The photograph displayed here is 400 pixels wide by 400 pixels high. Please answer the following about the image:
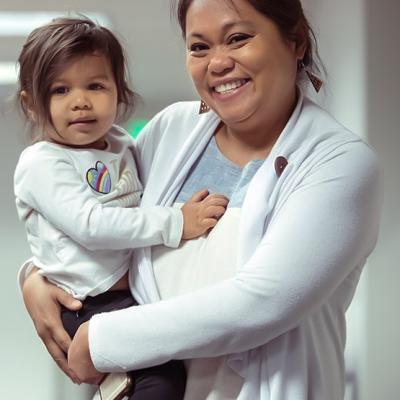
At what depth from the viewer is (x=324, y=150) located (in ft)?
3.65

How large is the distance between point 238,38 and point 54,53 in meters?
0.33

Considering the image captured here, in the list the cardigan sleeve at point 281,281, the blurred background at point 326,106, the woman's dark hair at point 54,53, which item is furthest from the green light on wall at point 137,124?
the cardigan sleeve at point 281,281

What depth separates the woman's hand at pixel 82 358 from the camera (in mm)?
1160

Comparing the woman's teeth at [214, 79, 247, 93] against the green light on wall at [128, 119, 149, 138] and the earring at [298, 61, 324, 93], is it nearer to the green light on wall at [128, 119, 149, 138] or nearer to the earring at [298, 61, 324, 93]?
the earring at [298, 61, 324, 93]

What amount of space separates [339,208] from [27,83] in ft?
2.04

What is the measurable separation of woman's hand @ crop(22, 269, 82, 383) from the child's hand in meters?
0.24

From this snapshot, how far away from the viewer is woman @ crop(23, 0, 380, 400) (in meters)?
1.05

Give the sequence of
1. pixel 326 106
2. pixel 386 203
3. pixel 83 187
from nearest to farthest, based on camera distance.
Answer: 1. pixel 83 187
2. pixel 386 203
3. pixel 326 106

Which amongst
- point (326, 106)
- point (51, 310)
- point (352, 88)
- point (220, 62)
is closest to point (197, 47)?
point (220, 62)

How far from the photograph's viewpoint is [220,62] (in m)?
1.17

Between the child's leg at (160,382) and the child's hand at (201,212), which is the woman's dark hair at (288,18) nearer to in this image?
the child's hand at (201,212)

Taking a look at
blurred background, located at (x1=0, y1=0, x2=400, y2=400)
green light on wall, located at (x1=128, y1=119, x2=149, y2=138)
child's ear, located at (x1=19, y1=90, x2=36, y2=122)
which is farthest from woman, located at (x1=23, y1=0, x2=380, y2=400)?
green light on wall, located at (x1=128, y1=119, x2=149, y2=138)

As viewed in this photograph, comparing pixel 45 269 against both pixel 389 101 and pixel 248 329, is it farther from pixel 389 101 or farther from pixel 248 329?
pixel 389 101

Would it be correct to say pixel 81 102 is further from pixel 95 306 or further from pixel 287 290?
pixel 287 290
